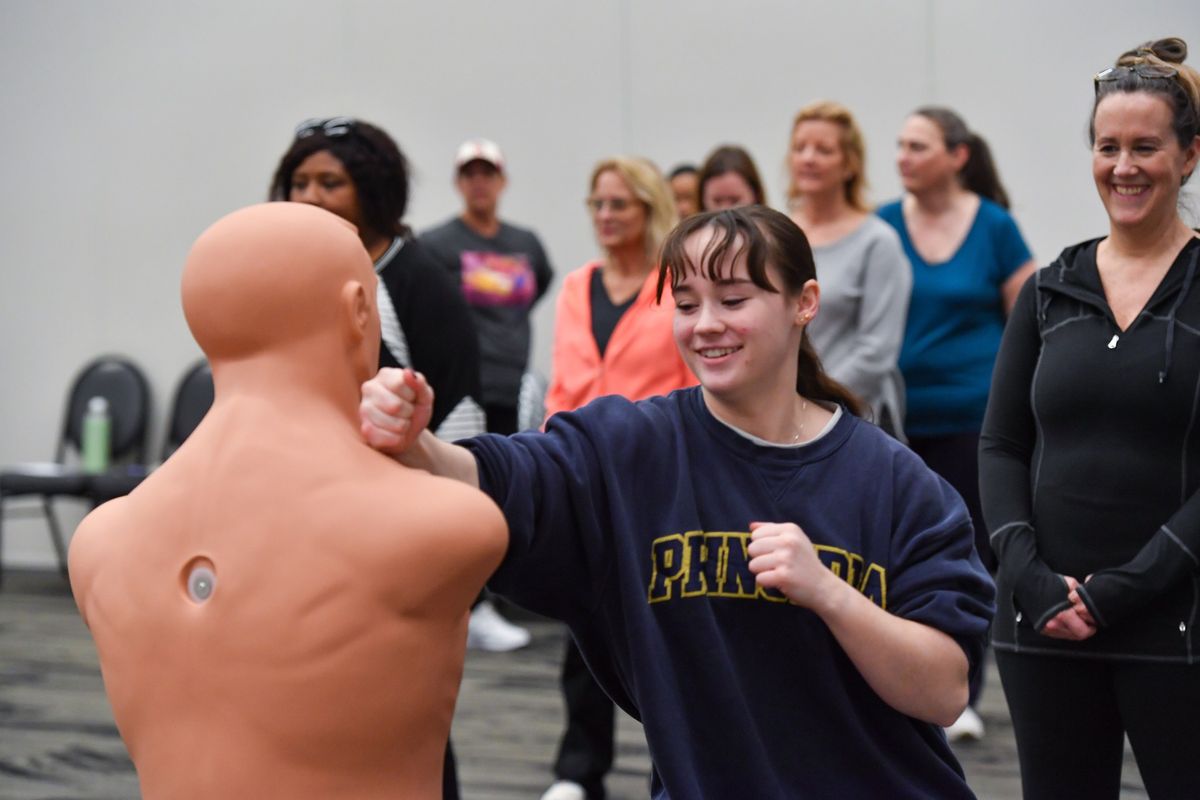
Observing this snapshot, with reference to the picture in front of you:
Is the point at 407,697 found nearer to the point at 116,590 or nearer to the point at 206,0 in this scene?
the point at 116,590

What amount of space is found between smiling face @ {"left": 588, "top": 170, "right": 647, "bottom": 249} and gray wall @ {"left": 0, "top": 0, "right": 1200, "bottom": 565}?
2776 millimetres

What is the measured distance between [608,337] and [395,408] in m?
1.98

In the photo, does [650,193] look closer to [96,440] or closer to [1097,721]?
[1097,721]

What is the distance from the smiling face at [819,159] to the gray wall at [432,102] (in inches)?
94.8

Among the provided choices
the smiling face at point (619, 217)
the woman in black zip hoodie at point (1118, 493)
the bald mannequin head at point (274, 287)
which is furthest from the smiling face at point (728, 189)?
the bald mannequin head at point (274, 287)

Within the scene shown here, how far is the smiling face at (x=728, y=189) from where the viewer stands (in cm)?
395

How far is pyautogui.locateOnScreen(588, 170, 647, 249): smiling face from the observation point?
11.4 ft

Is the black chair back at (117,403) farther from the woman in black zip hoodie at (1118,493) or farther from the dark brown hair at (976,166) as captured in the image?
the woman in black zip hoodie at (1118,493)

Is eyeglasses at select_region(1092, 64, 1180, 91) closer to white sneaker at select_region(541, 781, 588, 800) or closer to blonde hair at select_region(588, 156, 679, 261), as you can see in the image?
blonde hair at select_region(588, 156, 679, 261)

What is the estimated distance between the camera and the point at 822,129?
11.9ft

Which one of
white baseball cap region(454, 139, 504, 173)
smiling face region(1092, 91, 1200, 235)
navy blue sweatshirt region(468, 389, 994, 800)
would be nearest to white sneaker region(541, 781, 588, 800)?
navy blue sweatshirt region(468, 389, 994, 800)

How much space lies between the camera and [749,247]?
5.33 ft

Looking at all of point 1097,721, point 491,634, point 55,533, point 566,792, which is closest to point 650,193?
point 566,792

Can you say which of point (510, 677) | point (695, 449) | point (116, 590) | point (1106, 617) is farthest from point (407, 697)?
point (510, 677)
